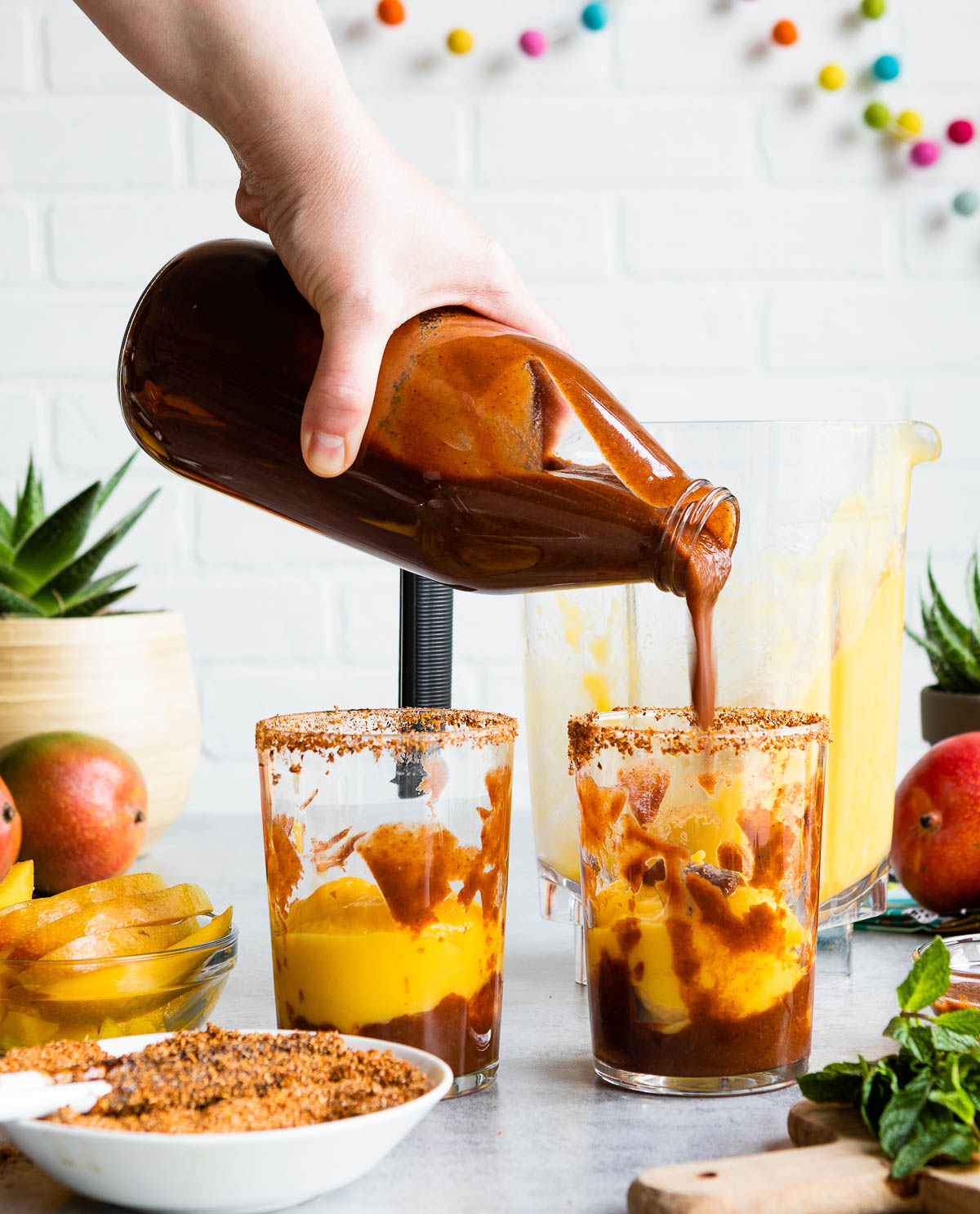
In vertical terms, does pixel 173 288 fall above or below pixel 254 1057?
above

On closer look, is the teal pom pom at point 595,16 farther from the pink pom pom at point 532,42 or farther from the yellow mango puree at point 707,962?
the yellow mango puree at point 707,962

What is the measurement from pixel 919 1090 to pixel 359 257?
1.30 ft

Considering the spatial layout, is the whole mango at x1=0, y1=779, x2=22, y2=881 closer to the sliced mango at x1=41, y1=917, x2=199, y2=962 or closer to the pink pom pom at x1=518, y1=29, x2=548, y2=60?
the sliced mango at x1=41, y1=917, x2=199, y2=962

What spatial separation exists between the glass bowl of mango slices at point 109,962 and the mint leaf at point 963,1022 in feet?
0.94

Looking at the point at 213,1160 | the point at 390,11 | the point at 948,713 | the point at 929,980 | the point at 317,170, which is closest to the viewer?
A: the point at 213,1160

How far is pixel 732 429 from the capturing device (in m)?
0.64

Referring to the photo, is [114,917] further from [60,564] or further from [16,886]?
[60,564]

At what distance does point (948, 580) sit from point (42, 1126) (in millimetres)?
1486

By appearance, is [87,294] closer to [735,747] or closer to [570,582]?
[570,582]

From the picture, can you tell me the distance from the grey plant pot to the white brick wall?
2.29 ft

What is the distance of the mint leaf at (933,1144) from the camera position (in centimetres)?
40

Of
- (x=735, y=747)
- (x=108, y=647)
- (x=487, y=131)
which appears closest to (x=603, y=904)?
(x=735, y=747)

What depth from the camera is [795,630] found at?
2.15 ft

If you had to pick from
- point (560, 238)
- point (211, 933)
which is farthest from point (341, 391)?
point (560, 238)
